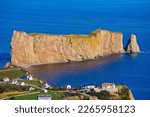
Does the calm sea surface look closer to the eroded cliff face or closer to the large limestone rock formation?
the large limestone rock formation

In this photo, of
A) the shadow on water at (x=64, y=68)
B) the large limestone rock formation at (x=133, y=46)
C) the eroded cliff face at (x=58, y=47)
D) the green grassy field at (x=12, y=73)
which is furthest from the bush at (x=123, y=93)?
the large limestone rock formation at (x=133, y=46)

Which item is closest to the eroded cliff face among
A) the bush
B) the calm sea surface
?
the calm sea surface

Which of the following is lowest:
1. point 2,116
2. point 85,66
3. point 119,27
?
point 2,116

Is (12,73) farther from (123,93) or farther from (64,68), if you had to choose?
(123,93)

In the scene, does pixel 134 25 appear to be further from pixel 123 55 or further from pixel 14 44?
pixel 14 44

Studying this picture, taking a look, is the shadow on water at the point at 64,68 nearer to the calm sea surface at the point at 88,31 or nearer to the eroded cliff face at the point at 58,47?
the calm sea surface at the point at 88,31

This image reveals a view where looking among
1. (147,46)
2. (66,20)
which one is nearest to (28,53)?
(147,46)
